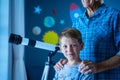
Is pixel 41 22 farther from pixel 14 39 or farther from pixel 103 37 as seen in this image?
pixel 103 37

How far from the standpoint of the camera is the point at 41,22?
8.71 ft

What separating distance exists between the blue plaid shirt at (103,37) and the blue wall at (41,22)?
4.07 feet

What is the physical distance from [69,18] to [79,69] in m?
1.51

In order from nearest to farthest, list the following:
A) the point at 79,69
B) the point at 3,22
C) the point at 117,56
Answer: the point at 79,69
the point at 117,56
the point at 3,22

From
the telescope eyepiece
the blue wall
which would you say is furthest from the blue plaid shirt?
the blue wall

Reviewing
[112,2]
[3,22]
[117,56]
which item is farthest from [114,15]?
[3,22]

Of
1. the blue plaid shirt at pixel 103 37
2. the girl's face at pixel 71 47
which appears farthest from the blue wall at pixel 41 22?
the girl's face at pixel 71 47

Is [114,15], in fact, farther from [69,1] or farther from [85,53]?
[69,1]

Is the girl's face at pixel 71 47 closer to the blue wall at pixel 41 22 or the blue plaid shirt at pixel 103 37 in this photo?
the blue plaid shirt at pixel 103 37

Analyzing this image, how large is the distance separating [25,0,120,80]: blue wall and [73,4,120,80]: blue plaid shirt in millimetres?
1241

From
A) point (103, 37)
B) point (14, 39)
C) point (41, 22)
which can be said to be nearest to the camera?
point (103, 37)

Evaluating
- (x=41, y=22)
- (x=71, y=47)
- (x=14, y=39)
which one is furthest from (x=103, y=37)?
(x=41, y=22)

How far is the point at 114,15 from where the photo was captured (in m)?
1.34

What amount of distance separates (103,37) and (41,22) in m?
1.39
